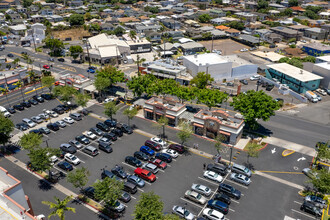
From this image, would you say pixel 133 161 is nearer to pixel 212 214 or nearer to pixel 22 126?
pixel 212 214

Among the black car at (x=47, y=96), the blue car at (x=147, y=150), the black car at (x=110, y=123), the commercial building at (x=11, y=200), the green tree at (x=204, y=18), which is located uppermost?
the green tree at (x=204, y=18)

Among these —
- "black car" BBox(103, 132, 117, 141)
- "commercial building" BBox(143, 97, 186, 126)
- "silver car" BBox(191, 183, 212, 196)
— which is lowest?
"silver car" BBox(191, 183, 212, 196)

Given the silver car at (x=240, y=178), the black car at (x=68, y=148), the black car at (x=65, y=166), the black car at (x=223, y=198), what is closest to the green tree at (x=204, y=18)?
the black car at (x=68, y=148)

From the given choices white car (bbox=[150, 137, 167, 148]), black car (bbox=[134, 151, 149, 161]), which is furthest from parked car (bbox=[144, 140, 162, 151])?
black car (bbox=[134, 151, 149, 161])

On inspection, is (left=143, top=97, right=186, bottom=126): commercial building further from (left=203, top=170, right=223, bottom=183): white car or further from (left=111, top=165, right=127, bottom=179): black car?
(left=111, top=165, right=127, bottom=179): black car

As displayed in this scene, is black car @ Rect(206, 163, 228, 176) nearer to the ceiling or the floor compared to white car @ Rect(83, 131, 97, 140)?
nearer to the floor

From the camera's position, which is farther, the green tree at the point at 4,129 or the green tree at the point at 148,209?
the green tree at the point at 4,129

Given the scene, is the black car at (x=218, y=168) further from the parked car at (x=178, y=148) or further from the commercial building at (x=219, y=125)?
the commercial building at (x=219, y=125)
